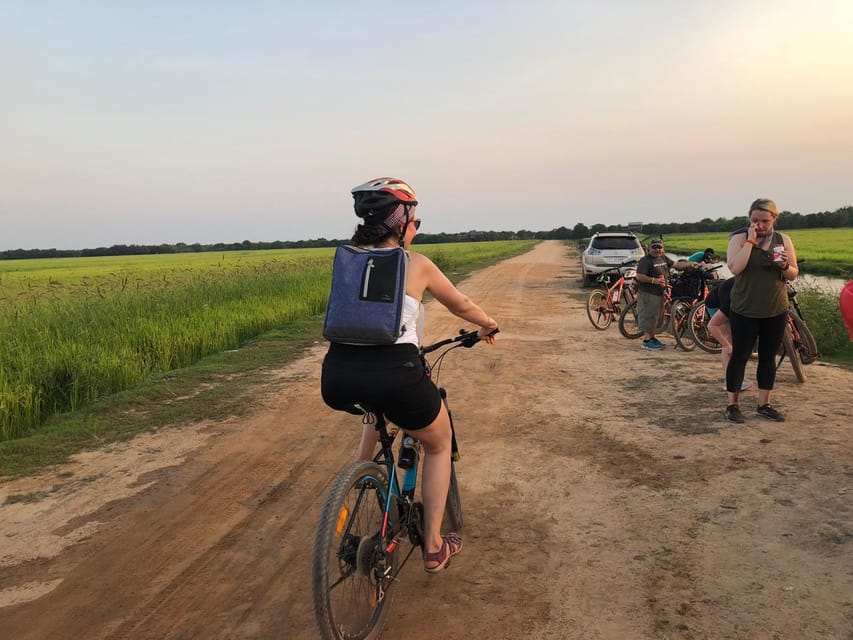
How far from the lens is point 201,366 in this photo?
8242mm

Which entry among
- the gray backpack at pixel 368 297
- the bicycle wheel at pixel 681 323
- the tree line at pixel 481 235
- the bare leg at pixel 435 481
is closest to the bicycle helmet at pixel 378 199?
the gray backpack at pixel 368 297

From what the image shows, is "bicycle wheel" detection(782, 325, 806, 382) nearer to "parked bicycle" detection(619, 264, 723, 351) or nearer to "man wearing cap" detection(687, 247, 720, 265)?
"parked bicycle" detection(619, 264, 723, 351)

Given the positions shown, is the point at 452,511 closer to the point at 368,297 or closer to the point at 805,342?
the point at 368,297

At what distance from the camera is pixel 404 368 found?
238 cm

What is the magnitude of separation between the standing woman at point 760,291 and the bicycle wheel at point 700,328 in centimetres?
324

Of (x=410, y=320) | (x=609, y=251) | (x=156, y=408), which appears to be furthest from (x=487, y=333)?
(x=609, y=251)

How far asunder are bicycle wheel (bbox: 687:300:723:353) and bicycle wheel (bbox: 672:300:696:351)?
9.2 inches

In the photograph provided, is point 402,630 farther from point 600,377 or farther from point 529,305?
point 529,305

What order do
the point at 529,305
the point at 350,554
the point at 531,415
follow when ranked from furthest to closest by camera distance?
the point at 529,305
the point at 531,415
the point at 350,554

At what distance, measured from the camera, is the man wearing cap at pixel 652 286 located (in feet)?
31.0

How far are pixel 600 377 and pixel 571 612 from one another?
485 cm

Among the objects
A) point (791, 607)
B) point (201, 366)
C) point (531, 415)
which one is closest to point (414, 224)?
point (791, 607)

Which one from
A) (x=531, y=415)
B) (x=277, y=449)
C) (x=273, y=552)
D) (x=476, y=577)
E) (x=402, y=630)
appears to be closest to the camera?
(x=402, y=630)

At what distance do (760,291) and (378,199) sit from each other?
4.05m
